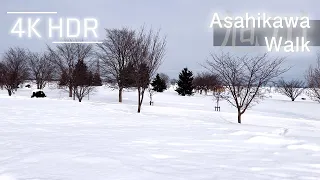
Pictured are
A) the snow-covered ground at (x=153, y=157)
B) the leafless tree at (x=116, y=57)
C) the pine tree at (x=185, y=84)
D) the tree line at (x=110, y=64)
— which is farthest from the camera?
the pine tree at (x=185, y=84)

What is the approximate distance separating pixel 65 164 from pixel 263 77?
48.1ft

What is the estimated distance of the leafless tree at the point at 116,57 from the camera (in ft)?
108

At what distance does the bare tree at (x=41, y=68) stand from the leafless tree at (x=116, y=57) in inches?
768

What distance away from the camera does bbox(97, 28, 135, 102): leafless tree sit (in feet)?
108

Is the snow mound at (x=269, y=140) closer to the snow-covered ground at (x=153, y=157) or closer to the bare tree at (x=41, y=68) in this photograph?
the snow-covered ground at (x=153, y=157)

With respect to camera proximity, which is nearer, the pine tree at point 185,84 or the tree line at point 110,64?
the tree line at point 110,64

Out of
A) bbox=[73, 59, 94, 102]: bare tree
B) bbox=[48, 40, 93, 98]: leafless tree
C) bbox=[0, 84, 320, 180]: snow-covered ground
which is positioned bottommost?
bbox=[0, 84, 320, 180]: snow-covered ground

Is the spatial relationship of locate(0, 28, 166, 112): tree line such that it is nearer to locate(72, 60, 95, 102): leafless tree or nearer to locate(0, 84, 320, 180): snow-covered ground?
locate(72, 60, 95, 102): leafless tree

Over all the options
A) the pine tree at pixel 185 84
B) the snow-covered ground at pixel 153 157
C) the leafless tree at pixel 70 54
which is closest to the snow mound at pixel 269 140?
the snow-covered ground at pixel 153 157

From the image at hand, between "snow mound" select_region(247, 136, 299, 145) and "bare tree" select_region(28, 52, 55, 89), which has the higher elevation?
"bare tree" select_region(28, 52, 55, 89)

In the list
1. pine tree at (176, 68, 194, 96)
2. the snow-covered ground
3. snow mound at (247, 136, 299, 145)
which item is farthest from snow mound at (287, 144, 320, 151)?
pine tree at (176, 68, 194, 96)

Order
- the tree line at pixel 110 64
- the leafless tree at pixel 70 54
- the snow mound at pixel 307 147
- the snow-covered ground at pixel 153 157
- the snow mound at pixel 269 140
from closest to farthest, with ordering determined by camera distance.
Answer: the snow-covered ground at pixel 153 157 → the snow mound at pixel 307 147 → the snow mound at pixel 269 140 → the tree line at pixel 110 64 → the leafless tree at pixel 70 54

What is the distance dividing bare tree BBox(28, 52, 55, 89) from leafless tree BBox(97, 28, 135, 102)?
19506mm

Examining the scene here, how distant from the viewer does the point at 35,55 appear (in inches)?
2275
